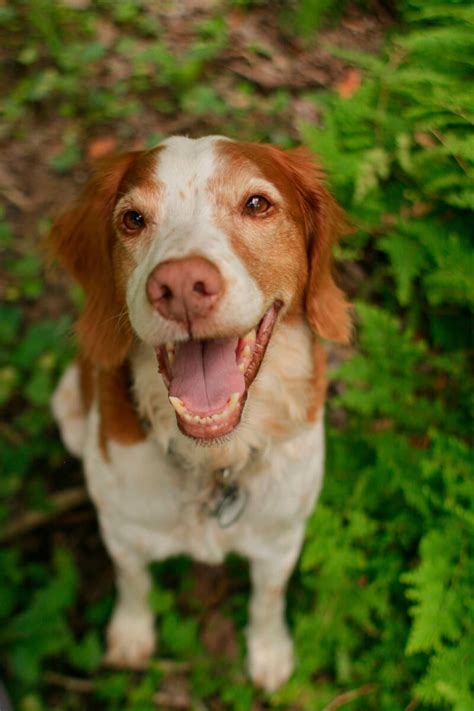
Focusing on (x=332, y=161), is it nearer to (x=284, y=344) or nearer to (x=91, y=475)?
(x=284, y=344)

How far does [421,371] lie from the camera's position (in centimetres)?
308

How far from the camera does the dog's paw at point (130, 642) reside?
2.84 m

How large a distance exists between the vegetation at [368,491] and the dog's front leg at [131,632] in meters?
0.06

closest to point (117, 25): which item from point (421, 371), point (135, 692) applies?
point (421, 371)

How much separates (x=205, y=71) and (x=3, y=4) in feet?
4.91

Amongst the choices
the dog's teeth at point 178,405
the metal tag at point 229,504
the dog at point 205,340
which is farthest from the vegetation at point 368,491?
the dog's teeth at point 178,405

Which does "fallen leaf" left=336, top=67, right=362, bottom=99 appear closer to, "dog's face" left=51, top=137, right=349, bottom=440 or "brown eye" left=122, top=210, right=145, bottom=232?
"dog's face" left=51, top=137, right=349, bottom=440

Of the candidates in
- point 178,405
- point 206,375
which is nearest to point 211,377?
point 206,375

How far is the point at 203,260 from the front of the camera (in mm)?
1567

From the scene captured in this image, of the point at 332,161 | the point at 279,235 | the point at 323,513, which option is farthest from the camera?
the point at 332,161

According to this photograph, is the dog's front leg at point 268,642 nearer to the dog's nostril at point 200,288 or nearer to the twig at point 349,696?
the twig at point 349,696

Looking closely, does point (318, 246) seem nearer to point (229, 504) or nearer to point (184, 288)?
point (184, 288)

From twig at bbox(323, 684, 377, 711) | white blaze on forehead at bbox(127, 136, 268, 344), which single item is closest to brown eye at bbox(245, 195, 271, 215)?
white blaze on forehead at bbox(127, 136, 268, 344)

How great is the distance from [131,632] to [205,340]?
1649 millimetres
